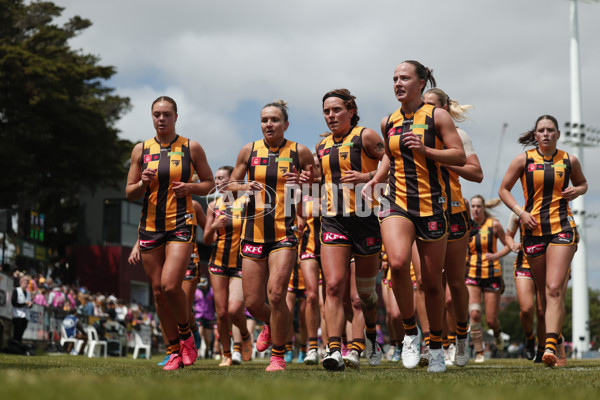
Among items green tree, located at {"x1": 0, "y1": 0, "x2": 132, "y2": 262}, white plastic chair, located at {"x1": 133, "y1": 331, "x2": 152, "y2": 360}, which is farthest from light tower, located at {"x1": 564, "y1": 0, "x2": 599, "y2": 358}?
white plastic chair, located at {"x1": 133, "y1": 331, "x2": 152, "y2": 360}

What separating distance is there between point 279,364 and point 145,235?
1.95 m

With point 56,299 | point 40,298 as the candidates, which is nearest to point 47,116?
point 56,299

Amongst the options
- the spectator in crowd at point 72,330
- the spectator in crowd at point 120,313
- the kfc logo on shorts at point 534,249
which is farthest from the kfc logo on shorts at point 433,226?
the spectator in crowd at point 120,313

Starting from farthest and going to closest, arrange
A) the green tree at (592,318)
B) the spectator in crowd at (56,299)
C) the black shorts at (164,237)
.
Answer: the green tree at (592,318) < the spectator in crowd at (56,299) < the black shorts at (164,237)

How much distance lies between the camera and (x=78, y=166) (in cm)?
4081

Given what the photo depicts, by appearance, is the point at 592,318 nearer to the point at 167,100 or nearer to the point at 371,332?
the point at 371,332

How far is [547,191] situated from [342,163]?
2.79 m

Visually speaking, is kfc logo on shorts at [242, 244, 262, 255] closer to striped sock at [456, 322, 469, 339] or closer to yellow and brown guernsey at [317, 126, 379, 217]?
yellow and brown guernsey at [317, 126, 379, 217]

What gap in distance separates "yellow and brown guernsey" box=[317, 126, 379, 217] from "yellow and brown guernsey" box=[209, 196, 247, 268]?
318cm

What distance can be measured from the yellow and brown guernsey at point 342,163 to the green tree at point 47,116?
29.7 m

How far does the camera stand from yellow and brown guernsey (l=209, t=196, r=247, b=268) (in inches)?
463

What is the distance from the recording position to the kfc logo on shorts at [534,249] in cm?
944

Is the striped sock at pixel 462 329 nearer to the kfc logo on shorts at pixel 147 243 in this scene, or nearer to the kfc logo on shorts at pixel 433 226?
the kfc logo on shorts at pixel 433 226

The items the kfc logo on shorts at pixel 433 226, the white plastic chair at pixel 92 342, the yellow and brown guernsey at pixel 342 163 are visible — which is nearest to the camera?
the kfc logo on shorts at pixel 433 226
